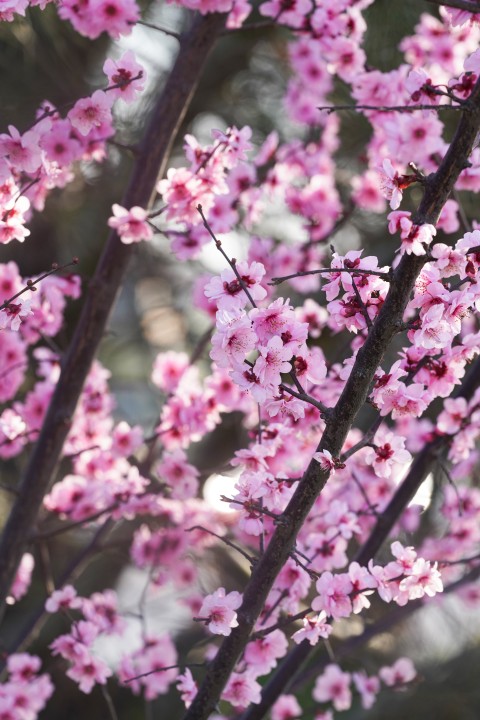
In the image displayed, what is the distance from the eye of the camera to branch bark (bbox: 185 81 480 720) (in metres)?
1.50

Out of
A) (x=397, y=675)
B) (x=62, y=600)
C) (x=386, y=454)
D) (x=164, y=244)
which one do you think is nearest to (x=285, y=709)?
(x=397, y=675)

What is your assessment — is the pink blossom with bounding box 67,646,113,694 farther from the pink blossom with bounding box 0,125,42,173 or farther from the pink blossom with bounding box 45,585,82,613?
the pink blossom with bounding box 0,125,42,173

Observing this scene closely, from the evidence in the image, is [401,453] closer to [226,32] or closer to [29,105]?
[226,32]

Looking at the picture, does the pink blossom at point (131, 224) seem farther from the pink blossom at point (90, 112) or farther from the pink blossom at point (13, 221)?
the pink blossom at point (13, 221)

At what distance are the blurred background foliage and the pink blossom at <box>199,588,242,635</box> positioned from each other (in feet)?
5.92

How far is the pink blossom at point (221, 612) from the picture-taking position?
1.66 meters

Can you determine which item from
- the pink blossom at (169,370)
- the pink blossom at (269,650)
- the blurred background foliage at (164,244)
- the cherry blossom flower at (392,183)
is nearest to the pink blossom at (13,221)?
the cherry blossom flower at (392,183)

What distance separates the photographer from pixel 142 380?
6.34 metres

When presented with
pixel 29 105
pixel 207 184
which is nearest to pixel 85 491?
pixel 207 184

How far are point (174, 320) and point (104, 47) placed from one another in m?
2.00

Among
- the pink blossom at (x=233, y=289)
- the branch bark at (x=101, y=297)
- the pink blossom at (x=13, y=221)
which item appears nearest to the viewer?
the pink blossom at (x=233, y=289)

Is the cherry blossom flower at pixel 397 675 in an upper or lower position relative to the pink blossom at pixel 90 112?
lower

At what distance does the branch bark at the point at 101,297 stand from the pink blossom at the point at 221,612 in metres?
1.00

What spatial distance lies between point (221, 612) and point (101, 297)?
118cm
